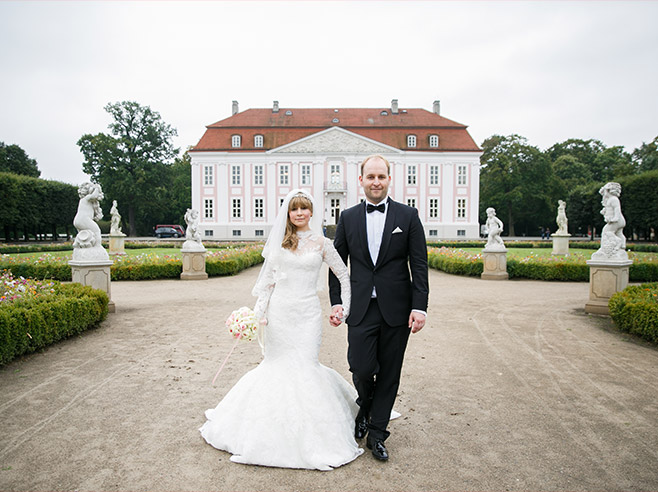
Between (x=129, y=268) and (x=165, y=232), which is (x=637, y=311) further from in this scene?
(x=165, y=232)

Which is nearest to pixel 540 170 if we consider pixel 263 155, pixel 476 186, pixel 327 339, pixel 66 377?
pixel 476 186

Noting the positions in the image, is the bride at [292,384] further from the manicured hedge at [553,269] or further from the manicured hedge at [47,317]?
the manicured hedge at [553,269]

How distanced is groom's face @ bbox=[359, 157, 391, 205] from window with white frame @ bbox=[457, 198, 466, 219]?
4330 centimetres

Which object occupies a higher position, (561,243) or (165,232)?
(165,232)

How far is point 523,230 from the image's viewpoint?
53.2 metres

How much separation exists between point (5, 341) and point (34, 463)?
2557 millimetres

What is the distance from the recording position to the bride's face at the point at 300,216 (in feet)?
11.0

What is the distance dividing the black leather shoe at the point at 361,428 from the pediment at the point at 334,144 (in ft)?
136

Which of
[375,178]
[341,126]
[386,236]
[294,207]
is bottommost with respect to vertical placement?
[386,236]

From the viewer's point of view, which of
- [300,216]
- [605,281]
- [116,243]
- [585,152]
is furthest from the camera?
[585,152]

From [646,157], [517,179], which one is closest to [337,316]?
[517,179]

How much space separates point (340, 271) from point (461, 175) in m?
43.7

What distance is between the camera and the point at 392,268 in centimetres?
312

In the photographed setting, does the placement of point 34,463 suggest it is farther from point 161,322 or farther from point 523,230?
point 523,230
